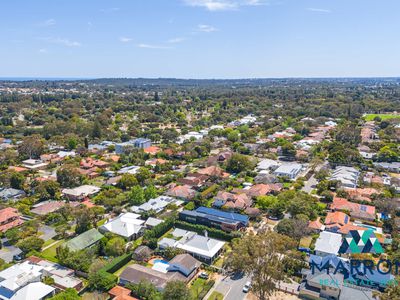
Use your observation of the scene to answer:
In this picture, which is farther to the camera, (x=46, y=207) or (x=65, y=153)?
(x=65, y=153)

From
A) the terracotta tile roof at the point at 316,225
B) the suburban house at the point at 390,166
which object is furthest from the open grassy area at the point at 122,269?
the suburban house at the point at 390,166

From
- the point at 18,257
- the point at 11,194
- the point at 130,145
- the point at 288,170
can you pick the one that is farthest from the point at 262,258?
the point at 130,145

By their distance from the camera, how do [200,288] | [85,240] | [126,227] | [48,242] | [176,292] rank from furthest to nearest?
1. [126,227]
2. [48,242]
3. [85,240]
4. [200,288]
5. [176,292]

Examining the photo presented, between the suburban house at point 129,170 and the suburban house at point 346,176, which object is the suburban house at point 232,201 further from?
the suburban house at point 129,170

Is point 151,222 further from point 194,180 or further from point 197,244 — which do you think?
point 194,180

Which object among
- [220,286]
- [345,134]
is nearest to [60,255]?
[220,286]

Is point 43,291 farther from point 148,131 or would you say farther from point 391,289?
point 148,131

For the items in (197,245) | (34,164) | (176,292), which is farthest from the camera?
(34,164)

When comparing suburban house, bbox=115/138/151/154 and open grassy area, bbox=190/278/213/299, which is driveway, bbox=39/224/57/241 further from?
suburban house, bbox=115/138/151/154
